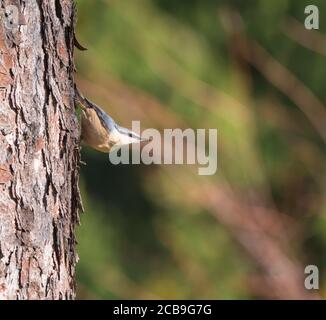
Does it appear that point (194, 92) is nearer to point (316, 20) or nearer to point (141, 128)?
point (141, 128)

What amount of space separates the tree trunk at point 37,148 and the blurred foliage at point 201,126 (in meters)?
1.20

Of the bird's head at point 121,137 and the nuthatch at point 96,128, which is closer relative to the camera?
the nuthatch at point 96,128

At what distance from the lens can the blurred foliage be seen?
2.39 metres

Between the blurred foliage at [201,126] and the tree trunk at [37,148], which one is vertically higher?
the blurred foliage at [201,126]

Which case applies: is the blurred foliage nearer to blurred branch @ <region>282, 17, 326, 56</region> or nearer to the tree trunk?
blurred branch @ <region>282, 17, 326, 56</region>

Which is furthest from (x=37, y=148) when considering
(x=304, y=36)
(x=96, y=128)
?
(x=304, y=36)

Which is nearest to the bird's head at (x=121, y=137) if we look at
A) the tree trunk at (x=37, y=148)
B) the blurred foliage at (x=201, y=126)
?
the tree trunk at (x=37, y=148)

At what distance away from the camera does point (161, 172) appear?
254 centimetres

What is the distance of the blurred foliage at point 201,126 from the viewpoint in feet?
7.84

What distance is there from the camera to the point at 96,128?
4.18ft

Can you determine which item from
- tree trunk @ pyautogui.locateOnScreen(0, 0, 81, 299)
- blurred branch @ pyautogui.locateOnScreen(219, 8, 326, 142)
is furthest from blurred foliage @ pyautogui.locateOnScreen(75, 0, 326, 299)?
tree trunk @ pyautogui.locateOnScreen(0, 0, 81, 299)

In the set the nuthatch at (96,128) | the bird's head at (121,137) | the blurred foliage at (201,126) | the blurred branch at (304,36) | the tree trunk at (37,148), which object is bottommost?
the tree trunk at (37,148)

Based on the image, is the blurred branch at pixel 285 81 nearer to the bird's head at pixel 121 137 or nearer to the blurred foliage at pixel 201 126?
the blurred foliage at pixel 201 126
